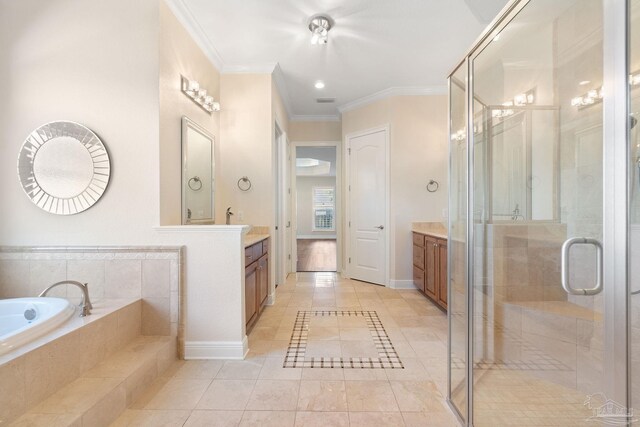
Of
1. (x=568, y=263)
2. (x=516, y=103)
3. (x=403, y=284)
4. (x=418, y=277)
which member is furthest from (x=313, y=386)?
(x=403, y=284)

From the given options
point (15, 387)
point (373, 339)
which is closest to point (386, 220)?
point (373, 339)

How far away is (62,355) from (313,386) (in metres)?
1.42

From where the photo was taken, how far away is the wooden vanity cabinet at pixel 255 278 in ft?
8.34

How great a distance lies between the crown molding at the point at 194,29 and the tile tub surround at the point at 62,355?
2.35 metres

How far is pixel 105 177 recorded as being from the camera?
2.14 meters

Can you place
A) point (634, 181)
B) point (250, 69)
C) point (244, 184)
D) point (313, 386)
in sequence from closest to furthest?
point (634, 181), point (313, 386), point (250, 69), point (244, 184)

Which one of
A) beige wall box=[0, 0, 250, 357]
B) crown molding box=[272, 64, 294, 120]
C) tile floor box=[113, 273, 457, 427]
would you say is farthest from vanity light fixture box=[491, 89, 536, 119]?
crown molding box=[272, 64, 294, 120]

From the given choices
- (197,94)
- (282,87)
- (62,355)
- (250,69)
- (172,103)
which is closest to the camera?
(62,355)

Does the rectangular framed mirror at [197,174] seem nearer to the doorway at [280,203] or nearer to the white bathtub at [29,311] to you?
the white bathtub at [29,311]

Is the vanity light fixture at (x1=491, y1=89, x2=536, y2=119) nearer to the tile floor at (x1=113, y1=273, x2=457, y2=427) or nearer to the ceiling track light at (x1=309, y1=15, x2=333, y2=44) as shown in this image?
the ceiling track light at (x1=309, y1=15, x2=333, y2=44)

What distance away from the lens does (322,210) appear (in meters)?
11.7

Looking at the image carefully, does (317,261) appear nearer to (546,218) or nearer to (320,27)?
(320,27)

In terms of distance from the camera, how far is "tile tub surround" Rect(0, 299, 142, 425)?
1273mm

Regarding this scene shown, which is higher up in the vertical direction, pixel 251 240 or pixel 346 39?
pixel 346 39
